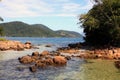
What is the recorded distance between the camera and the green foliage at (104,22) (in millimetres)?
70062

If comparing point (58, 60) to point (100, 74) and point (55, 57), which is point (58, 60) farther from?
point (100, 74)

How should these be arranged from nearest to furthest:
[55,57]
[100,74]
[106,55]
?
[100,74], [55,57], [106,55]

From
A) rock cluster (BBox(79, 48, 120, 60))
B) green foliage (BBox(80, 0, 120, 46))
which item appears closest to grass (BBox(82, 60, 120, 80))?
rock cluster (BBox(79, 48, 120, 60))

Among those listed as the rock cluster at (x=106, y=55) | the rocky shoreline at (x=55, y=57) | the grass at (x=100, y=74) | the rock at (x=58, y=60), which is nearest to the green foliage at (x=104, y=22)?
the rocky shoreline at (x=55, y=57)

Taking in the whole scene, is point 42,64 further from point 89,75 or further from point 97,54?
point 97,54

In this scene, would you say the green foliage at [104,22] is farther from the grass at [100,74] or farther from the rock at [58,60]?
the grass at [100,74]

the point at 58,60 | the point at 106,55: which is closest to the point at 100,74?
the point at 58,60

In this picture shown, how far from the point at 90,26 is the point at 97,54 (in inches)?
664

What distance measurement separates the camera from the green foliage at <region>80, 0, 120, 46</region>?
70.1 metres

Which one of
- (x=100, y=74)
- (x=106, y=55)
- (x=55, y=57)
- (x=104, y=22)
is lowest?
(x=100, y=74)

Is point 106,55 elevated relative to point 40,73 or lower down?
elevated

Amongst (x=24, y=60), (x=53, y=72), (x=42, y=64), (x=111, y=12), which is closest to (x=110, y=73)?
(x=53, y=72)

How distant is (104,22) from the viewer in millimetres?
73250

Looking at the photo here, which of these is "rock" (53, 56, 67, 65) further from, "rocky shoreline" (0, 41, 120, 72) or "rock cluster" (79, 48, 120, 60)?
"rock cluster" (79, 48, 120, 60)
